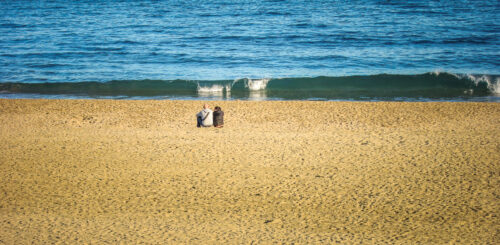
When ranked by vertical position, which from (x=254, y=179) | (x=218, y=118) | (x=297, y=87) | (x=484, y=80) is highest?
(x=254, y=179)

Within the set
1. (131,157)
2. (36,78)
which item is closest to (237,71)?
(36,78)

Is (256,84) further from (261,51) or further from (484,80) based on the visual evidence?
(484,80)

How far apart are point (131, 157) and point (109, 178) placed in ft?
3.24

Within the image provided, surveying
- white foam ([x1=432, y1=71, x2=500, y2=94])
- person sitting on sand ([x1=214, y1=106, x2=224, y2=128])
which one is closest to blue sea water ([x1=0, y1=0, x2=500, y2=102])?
white foam ([x1=432, y1=71, x2=500, y2=94])

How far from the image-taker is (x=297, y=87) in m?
16.3

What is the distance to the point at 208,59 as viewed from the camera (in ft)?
67.8

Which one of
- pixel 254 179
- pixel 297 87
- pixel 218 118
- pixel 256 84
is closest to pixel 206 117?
pixel 218 118

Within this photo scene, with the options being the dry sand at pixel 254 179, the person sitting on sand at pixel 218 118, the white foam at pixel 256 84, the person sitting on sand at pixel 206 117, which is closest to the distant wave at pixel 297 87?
the white foam at pixel 256 84

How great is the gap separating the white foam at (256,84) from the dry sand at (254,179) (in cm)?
519

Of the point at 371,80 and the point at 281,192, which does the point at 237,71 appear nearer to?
the point at 371,80

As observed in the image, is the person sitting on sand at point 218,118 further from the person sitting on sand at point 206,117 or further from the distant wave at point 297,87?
the distant wave at point 297,87

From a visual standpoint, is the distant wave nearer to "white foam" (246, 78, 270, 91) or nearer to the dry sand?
"white foam" (246, 78, 270, 91)

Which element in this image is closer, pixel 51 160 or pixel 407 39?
pixel 51 160

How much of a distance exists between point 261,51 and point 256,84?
5.74 meters
